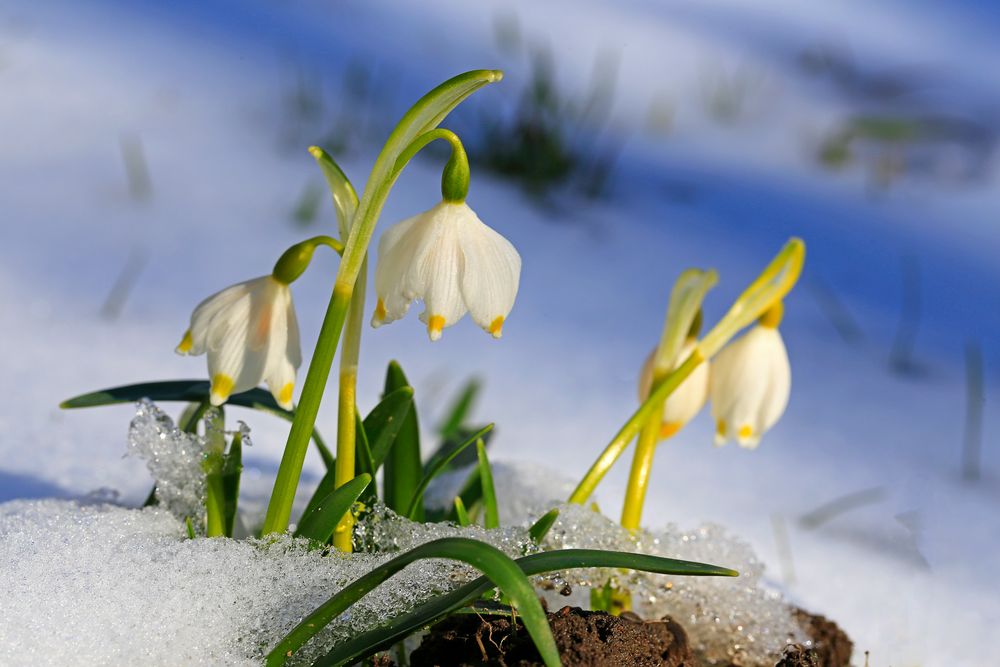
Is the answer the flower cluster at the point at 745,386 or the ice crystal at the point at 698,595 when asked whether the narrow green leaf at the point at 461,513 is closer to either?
the ice crystal at the point at 698,595

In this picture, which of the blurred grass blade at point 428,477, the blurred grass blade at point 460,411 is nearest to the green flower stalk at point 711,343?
the blurred grass blade at point 428,477

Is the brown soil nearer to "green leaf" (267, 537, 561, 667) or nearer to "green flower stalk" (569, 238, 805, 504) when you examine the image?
"green leaf" (267, 537, 561, 667)

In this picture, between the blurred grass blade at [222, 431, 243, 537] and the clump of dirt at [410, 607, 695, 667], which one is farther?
the blurred grass blade at [222, 431, 243, 537]

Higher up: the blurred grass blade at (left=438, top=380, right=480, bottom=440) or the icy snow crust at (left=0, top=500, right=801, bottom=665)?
Result: the icy snow crust at (left=0, top=500, right=801, bottom=665)

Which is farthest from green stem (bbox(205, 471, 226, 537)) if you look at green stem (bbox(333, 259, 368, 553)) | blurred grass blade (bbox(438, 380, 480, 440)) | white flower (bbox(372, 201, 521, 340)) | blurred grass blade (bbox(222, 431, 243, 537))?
blurred grass blade (bbox(438, 380, 480, 440))

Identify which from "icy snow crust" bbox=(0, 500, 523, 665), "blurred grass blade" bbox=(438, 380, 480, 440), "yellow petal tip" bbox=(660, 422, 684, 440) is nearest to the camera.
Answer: "icy snow crust" bbox=(0, 500, 523, 665)

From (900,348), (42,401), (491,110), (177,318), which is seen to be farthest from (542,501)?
(491,110)

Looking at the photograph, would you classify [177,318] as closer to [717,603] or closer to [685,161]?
A: [717,603]
